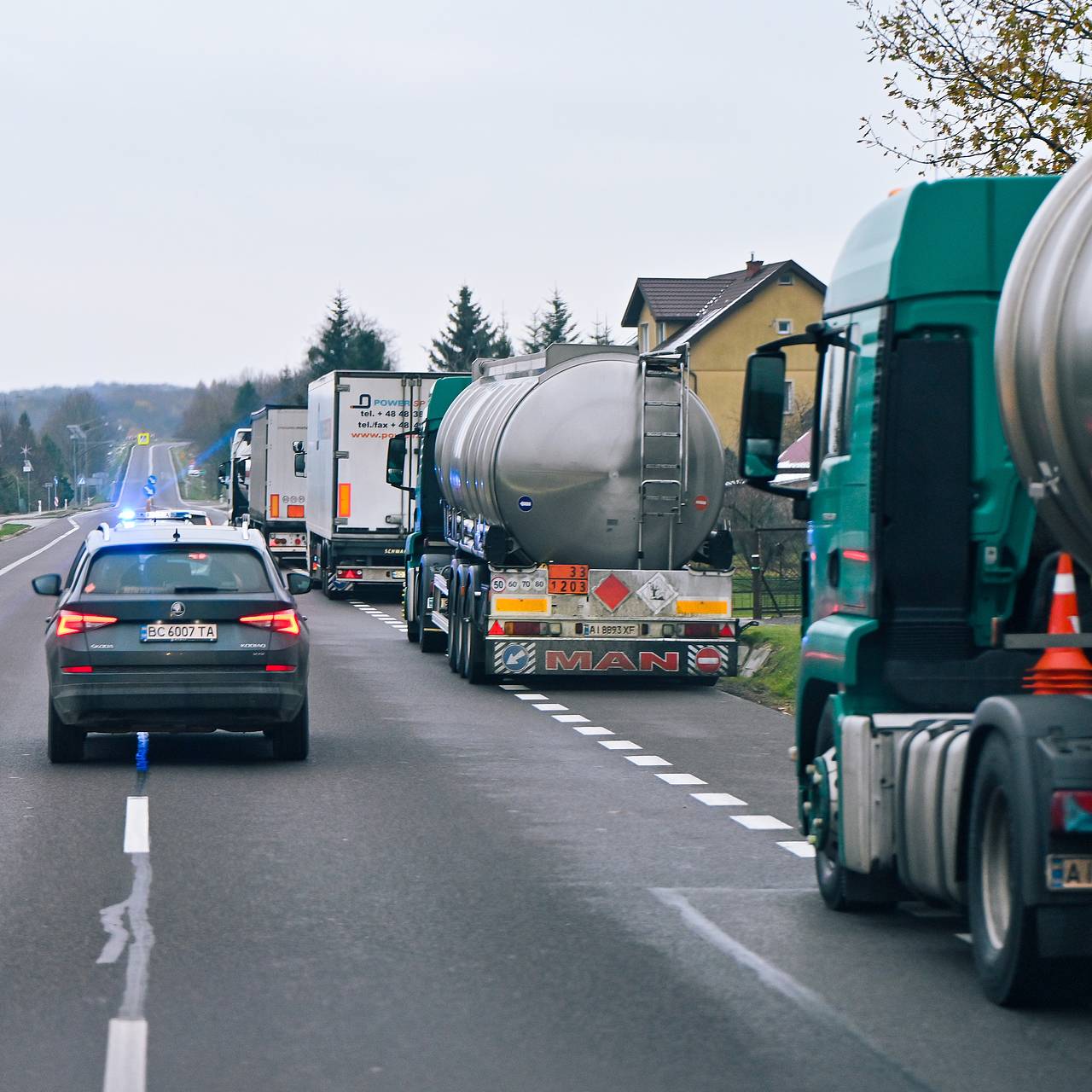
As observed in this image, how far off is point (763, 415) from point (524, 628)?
11.6m

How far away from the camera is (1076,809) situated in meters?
6.59

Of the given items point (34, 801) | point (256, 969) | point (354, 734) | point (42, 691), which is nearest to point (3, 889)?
point (256, 969)

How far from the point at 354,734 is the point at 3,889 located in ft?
23.7

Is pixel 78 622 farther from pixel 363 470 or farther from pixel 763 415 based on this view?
pixel 363 470

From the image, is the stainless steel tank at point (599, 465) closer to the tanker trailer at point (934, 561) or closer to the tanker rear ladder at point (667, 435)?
the tanker rear ladder at point (667, 435)

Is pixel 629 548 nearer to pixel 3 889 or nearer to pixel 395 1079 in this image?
pixel 3 889

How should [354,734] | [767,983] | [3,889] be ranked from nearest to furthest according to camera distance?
1. [767,983]
2. [3,889]
3. [354,734]

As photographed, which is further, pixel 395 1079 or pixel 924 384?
pixel 924 384

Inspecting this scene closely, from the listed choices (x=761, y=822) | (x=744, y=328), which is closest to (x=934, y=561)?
(x=761, y=822)

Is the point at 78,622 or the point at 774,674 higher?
the point at 78,622

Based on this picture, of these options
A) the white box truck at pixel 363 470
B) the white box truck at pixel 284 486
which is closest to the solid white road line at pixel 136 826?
the white box truck at pixel 363 470

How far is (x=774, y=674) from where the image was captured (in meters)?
22.7

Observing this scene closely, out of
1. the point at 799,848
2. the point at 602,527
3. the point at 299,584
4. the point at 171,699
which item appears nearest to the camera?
the point at 799,848

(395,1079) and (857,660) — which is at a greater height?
(857,660)
